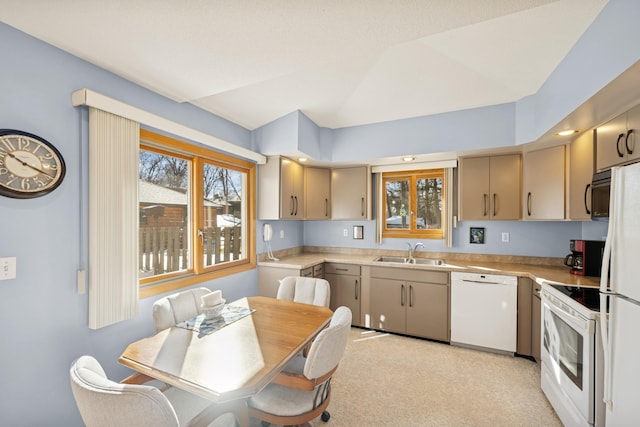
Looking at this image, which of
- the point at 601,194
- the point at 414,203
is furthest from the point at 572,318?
the point at 414,203

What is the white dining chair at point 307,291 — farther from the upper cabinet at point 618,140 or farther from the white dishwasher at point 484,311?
the upper cabinet at point 618,140

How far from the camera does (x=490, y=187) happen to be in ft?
10.0

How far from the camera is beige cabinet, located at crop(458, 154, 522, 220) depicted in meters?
2.95

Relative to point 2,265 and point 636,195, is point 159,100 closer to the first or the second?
point 2,265

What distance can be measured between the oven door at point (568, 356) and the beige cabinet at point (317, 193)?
2.47 meters

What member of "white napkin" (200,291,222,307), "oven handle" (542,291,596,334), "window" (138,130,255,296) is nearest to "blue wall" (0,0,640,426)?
"window" (138,130,255,296)

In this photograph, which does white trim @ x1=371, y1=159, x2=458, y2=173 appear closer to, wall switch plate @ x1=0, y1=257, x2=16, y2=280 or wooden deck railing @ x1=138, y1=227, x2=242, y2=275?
wooden deck railing @ x1=138, y1=227, x2=242, y2=275

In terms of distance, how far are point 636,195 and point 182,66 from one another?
256 cm

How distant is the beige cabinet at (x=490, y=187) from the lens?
9.69ft

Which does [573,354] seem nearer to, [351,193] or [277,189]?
[351,193]

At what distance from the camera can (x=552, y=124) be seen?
213 centimetres

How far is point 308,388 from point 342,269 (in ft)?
7.11

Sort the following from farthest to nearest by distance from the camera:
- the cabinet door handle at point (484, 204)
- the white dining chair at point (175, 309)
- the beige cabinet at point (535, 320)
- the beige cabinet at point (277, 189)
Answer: the beige cabinet at point (277, 189) < the cabinet door handle at point (484, 204) < the beige cabinet at point (535, 320) < the white dining chair at point (175, 309)

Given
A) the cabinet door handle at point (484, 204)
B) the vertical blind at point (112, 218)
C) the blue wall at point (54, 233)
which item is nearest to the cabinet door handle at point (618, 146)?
the blue wall at point (54, 233)
